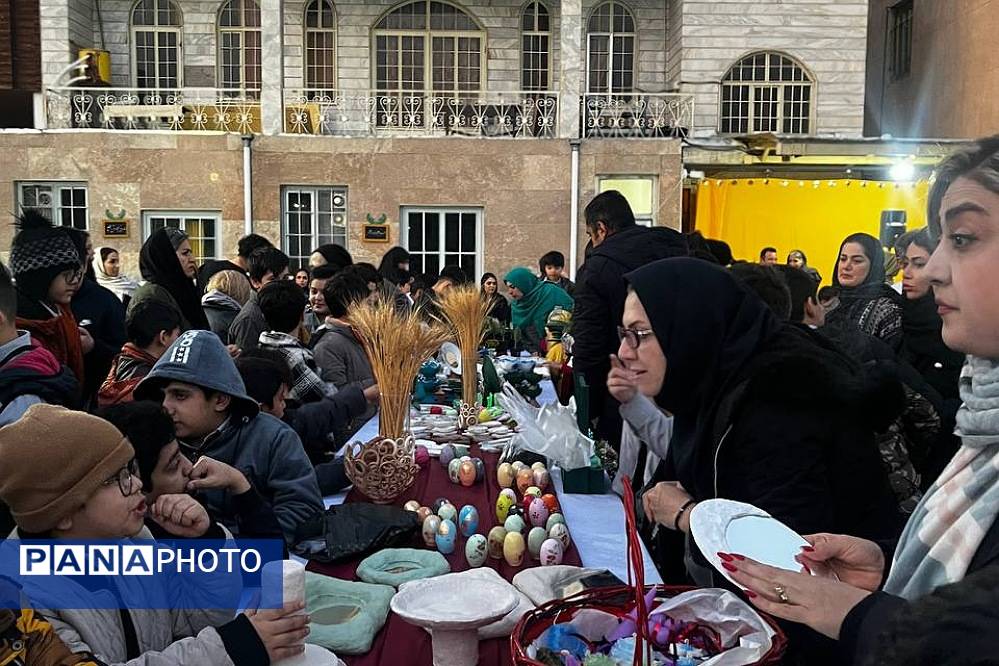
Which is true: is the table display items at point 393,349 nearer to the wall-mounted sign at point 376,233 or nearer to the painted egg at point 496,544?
the painted egg at point 496,544

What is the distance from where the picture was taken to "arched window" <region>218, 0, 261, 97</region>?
15.1 m

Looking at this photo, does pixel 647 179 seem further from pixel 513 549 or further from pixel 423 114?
pixel 513 549

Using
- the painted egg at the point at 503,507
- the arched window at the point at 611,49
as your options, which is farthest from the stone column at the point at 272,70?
the painted egg at the point at 503,507

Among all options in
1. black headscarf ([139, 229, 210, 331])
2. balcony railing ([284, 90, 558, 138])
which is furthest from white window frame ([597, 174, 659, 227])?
black headscarf ([139, 229, 210, 331])

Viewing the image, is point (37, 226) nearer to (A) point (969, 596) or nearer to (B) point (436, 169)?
(A) point (969, 596)

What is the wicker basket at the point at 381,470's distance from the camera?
2.54 metres

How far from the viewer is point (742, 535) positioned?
1378 mm

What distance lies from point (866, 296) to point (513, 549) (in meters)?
2.56

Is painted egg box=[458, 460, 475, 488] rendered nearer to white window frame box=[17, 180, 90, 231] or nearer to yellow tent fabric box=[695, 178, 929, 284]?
yellow tent fabric box=[695, 178, 929, 284]

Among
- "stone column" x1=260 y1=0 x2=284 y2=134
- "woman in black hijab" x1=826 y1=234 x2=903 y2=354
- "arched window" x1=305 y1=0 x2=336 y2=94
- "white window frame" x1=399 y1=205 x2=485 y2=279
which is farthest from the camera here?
"arched window" x1=305 y1=0 x2=336 y2=94

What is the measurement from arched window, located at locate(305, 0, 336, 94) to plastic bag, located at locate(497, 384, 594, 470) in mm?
13305

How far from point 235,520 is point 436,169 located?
10750 mm

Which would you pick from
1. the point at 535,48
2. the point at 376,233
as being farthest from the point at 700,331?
the point at 535,48

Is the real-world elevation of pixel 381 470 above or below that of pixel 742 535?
below
